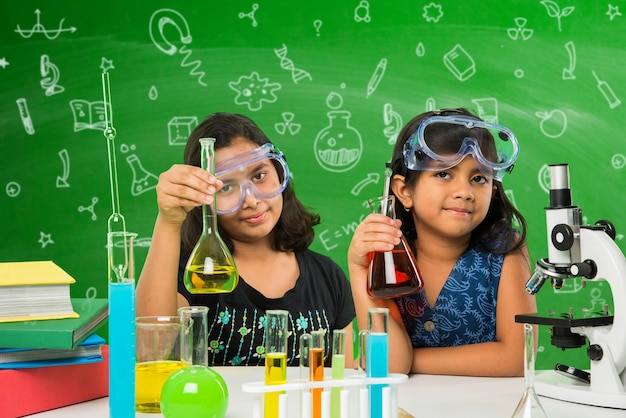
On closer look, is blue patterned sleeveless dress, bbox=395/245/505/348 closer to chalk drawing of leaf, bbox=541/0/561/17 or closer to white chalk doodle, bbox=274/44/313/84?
white chalk doodle, bbox=274/44/313/84

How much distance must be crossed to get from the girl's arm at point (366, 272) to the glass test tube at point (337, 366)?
0.53 metres

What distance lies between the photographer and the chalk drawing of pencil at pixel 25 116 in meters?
3.52

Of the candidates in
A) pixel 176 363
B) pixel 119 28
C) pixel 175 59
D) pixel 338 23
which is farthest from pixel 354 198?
pixel 176 363

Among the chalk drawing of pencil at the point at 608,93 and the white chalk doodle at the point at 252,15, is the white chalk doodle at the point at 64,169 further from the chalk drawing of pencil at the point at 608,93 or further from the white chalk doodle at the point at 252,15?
the chalk drawing of pencil at the point at 608,93

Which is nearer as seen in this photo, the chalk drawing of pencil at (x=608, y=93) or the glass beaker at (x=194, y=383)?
the glass beaker at (x=194, y=383)

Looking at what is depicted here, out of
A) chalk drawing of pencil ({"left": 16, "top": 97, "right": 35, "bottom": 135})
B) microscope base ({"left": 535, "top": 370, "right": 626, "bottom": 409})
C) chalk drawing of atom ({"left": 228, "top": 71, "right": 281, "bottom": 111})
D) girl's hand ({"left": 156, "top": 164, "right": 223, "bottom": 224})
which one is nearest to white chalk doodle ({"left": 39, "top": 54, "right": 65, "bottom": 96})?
chalk drawing of pencil ({"left": 16, "top": 97, "right": 35, "bottom": 135})

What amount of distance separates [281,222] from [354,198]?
1165mm

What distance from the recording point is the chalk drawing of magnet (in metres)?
3.55

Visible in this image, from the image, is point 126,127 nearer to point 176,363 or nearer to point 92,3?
point 92,3

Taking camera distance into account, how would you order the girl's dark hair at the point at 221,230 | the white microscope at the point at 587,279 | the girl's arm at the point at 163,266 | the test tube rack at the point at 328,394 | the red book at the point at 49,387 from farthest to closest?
the girl's dark hair at the point at 221,230 → the girl's arm at the point at 163,266 → the white microscope at the point at 587,279 → the red book at the point at 49,387 → the test tube rack at the point at 328,394

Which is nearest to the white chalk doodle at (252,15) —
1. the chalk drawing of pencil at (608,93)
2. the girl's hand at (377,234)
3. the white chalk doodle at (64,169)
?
the white chalk doodle at (64,169)

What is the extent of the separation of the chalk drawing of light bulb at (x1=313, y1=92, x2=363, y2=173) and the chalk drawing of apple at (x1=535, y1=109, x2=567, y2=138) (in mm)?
793

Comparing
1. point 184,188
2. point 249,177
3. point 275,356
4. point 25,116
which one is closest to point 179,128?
point 25,116

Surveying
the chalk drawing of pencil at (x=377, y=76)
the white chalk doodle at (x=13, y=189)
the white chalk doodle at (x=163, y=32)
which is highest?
the white chalk doodle at (x=163, y=32)
